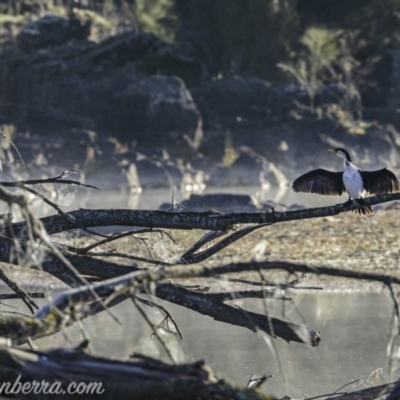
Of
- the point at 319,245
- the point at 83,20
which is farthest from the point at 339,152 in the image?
the point at 83,20

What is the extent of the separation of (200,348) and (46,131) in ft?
86.1

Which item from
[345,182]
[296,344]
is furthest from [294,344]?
[345,182]

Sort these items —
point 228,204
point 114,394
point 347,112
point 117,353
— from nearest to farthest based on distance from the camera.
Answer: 1. point 114,394
2. point 117,353
3. point 228,204
4. point 347,112

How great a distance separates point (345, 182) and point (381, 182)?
75cm

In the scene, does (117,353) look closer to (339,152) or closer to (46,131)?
(339,152)

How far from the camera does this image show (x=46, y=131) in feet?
131

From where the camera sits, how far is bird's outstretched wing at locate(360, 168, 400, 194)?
346 inches

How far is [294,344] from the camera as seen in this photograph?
48.7 ft

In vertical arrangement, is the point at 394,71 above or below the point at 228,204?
above

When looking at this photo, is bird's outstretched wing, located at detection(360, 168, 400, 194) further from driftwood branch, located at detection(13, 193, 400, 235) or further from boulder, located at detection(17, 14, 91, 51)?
boulder, located at detection(17, 14, 91, 51)

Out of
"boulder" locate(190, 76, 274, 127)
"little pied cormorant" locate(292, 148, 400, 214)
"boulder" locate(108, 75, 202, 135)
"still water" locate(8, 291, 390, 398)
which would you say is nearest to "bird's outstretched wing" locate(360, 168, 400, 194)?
"little pied cormorant" locate(292, 148, 400, 214)

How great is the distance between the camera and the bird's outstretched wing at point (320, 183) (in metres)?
9.52

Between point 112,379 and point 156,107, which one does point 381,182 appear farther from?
point 156,107

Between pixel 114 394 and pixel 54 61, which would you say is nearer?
pixel 114 394
